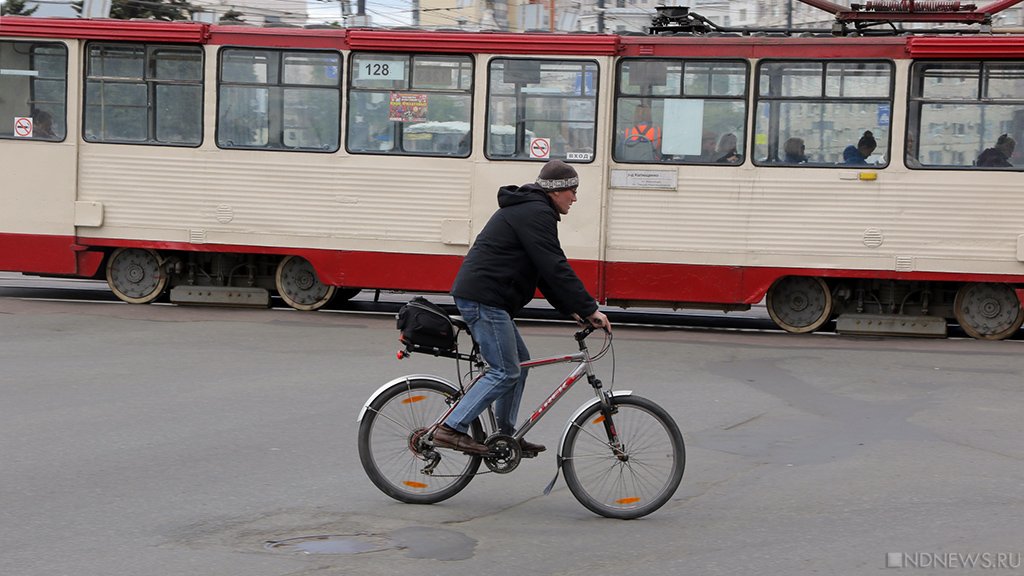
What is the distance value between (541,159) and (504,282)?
27.9ft

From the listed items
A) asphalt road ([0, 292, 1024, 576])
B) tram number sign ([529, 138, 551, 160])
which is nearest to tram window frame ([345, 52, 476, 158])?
tram number sign ([529, 138, 551, 160])

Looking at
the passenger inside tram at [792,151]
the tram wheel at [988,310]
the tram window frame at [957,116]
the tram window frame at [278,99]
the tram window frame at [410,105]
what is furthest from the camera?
the tram window frame at [278,99]

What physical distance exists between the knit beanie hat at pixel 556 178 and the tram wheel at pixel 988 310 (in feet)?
29.4

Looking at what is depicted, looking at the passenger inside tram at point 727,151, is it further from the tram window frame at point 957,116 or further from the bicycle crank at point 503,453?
the bicycle crank at point 503,453

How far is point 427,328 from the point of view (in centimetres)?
652

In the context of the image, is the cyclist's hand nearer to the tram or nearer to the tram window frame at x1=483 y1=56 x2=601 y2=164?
the tram

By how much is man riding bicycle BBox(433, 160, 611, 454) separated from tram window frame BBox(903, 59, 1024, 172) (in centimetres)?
868

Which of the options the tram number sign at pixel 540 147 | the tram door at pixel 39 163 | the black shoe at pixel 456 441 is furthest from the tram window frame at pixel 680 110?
the black shoe at pixel 456 441

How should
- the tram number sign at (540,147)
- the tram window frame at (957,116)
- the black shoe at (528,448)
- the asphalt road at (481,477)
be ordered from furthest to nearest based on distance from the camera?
1. the tram number sign at (540,147)
2. the tram window frame at (957,116)
3. the black shoe at (528,448)
4. the asphalt road at (481,477)

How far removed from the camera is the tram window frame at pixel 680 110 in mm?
14492

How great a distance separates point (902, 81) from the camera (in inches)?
555

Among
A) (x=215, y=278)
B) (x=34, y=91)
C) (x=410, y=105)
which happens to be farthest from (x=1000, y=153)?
(x=34, y=91)

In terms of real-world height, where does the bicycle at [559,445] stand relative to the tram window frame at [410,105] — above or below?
below

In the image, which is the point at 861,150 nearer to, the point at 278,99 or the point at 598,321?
the point at 278,99
